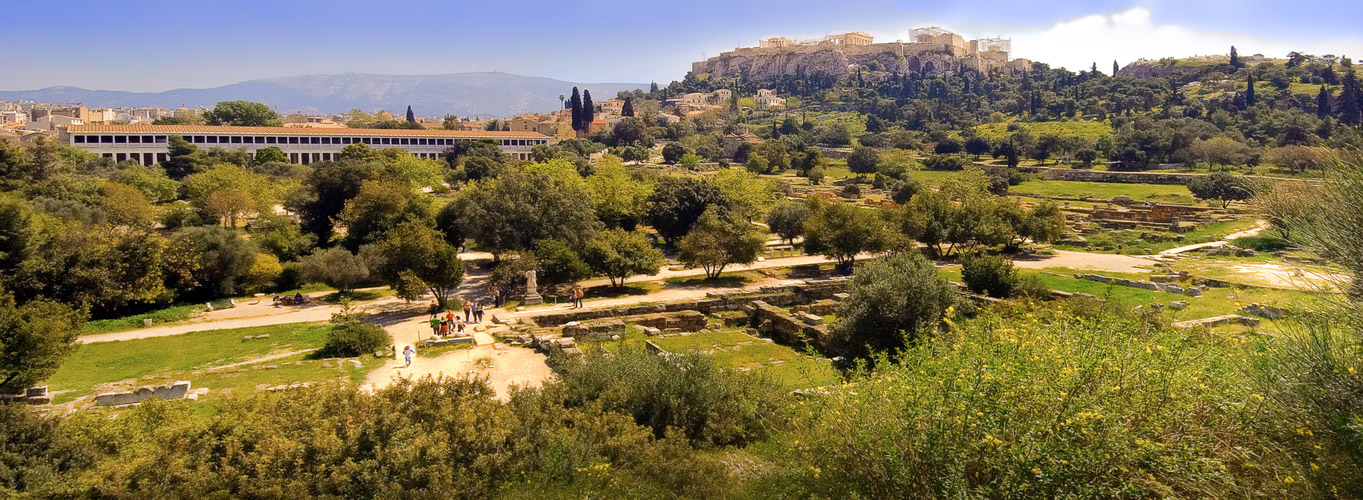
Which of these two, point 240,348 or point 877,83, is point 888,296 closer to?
point 240,348

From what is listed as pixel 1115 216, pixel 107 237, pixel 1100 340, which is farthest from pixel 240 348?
pixel 1115 216

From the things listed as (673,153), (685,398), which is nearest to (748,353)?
(685,398)

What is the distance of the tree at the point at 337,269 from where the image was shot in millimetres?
28750

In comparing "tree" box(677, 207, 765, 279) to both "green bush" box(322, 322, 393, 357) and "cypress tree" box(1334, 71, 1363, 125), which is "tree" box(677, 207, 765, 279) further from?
"cypress tree" box(1334, 71, 1363, 125)

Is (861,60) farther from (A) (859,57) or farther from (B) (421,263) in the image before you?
(B) (421,263)

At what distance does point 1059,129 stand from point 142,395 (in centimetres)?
9917

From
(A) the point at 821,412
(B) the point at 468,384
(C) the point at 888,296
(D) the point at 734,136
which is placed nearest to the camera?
(A) the point at 821,412

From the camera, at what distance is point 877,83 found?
15988 cm

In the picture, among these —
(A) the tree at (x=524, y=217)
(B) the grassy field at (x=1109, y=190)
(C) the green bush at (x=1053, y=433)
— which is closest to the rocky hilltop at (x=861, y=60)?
(B) the grassy field at (x=1109, y=190)

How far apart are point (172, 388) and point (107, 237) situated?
13.1 m

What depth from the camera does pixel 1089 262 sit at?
3619cm

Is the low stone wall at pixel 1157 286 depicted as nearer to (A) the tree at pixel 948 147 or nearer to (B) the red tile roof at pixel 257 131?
(A) the tree at pixel 948 147

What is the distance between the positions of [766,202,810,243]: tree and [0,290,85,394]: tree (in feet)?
104

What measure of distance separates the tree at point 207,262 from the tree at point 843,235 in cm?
2344
